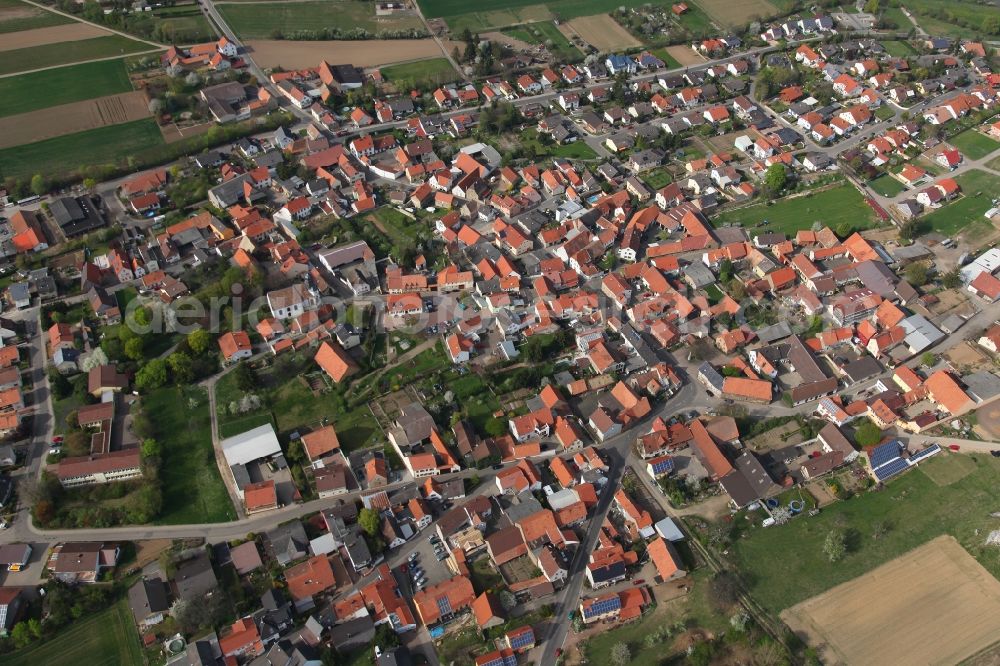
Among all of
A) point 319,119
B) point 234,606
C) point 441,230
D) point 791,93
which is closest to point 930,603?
point 234,606

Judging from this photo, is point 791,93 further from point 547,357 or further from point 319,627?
point 319,627

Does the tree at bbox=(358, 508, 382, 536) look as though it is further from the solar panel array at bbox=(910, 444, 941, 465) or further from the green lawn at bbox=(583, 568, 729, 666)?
the solar panel array at bbox=(910, 444, 941, 465)

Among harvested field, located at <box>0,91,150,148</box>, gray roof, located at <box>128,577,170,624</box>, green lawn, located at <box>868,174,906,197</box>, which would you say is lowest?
gray roof, located at <box>128,577,170,624</box>

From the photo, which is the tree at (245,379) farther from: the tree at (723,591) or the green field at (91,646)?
the tree at (723,591)

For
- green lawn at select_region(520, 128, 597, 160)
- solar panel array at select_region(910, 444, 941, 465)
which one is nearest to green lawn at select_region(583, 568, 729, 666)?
solar panel array at select_region(910, 444, 941, 465)

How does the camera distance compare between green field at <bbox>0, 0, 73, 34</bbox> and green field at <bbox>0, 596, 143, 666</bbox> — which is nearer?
green field at <bbox>0, 596, 143, 666</bbox>

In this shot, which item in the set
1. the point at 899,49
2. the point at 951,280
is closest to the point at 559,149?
the point at 951,280

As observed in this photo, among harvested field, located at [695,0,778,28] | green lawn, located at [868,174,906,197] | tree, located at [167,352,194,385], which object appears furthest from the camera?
harvested field, located at [695,0,778,28]
